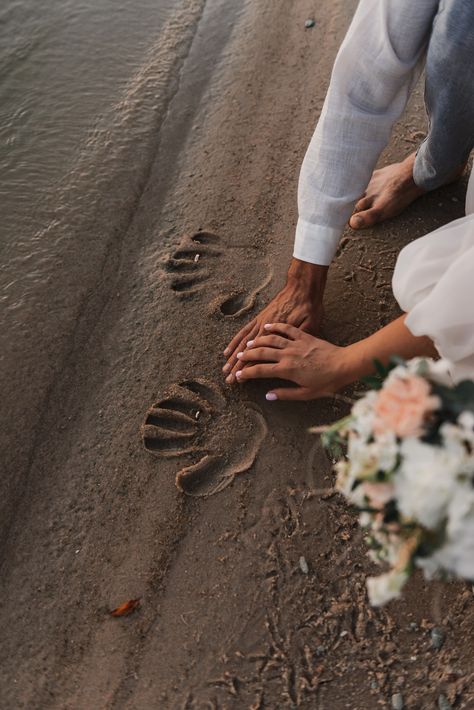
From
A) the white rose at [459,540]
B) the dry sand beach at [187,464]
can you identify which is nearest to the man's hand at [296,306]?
the dry sand beach at [187,464]

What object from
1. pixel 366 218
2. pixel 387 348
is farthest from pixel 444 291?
pixel 366 218

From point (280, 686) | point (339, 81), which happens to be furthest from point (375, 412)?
point (339, 81)

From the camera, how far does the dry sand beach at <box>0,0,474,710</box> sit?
1.45 meters

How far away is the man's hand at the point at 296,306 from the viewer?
1.89 metres

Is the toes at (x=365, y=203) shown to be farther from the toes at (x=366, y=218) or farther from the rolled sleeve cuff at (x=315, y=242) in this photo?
the rolled sleeve cuff at (x=315, y=242)

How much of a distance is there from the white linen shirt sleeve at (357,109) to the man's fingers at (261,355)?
280 mm

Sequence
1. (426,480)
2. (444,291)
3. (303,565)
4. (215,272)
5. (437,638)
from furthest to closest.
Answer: (215,272) → (303,565) → (437,638) → (444,291) → (426,480)

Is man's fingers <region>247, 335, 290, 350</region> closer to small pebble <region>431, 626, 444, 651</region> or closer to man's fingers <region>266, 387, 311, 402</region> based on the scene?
man's fingers <region>266, 387, 311, 402</region>

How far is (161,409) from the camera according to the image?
6.16ft

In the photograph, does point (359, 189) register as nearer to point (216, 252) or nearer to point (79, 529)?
point (216, 252)

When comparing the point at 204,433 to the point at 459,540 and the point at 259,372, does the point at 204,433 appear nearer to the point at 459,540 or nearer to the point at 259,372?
the point at 259,372

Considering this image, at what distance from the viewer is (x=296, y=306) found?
1910mm

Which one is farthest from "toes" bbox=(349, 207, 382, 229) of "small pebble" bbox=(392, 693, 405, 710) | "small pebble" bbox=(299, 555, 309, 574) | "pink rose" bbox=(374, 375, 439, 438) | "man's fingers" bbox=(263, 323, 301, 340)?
"pink rose" bbox=(374, 375, 439, 438)

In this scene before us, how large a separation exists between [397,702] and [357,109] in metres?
1.33
